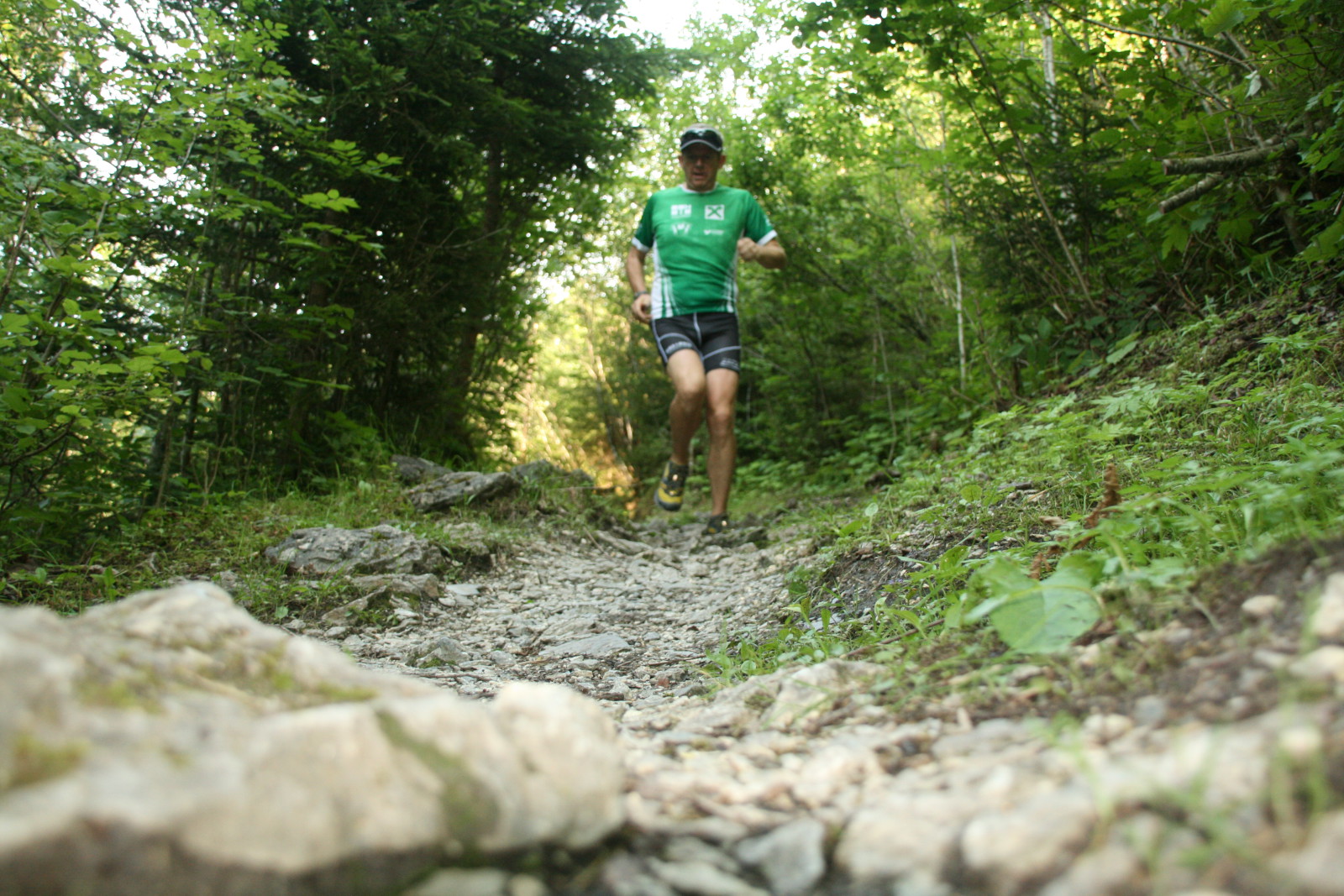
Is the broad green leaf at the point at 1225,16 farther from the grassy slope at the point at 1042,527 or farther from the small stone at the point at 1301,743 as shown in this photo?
the small stone at the point at 1301,743

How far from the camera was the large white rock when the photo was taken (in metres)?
0.67

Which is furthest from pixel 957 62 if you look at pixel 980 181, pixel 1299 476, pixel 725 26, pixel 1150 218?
pixel 725 26

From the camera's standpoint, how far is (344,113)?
18.2ft

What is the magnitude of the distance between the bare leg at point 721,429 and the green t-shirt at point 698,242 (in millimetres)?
534

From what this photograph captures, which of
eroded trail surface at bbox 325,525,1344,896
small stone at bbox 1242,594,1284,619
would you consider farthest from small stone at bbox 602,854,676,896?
small stone at bbox 1242,594,1284,619

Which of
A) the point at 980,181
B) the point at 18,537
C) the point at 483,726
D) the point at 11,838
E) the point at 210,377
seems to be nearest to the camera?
the point at 11,838

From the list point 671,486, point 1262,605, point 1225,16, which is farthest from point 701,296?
point 1262,605

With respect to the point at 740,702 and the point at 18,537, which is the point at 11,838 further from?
the point at 18,537

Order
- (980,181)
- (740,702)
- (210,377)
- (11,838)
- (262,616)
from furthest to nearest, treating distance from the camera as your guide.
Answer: (980,181)
(210,377)
(262,616)
(740,702)
(11,838)

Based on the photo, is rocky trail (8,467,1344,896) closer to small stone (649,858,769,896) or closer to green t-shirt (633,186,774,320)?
small stone (649,858,769,896)

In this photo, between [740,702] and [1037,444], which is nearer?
[740,702]

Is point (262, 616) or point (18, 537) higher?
→ point (18, 537)

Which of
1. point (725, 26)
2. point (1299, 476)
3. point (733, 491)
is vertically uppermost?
point (725, 26)

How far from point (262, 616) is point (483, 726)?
8.54 feet
